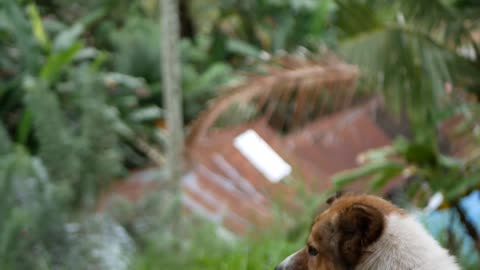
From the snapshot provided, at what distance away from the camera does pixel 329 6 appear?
1475 centimetres

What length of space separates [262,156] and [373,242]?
622cm

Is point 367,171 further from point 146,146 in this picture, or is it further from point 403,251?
point 403,251

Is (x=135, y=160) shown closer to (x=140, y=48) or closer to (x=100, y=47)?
(x=140, y=48)

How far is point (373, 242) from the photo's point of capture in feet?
8.79

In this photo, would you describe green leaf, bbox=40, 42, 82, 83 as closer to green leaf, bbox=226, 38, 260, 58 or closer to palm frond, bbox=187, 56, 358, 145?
palm frond, bbox=187, 56, 358, 145

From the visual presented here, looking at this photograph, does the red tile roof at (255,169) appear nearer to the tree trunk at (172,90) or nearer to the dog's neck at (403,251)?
the tree trunk at (172,90)

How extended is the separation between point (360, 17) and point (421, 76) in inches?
29.4

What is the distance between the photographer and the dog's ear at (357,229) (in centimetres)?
267

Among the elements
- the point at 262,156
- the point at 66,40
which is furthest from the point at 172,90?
the point at 66,40

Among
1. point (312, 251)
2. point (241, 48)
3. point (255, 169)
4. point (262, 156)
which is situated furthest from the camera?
point (241, 48)

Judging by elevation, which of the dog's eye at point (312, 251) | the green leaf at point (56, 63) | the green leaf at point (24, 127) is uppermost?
the green leaf at point (56, 63)

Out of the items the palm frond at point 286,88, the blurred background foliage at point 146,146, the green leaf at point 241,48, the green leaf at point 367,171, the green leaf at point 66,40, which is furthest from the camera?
the green leaf at point 241,48

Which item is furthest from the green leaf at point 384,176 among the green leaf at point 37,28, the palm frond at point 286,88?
the green leaf at point 37,28

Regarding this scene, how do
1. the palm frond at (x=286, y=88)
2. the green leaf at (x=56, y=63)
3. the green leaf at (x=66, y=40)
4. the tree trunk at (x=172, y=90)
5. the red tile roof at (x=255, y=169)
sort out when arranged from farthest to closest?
the green leaf at (x=66, y=40) → the green leaf at (x=56, y=63) → the palm frond at (x=286, y=88) → the red tile roof at (x=255, y=169) → the tree trunk at (x=172, y=90)
